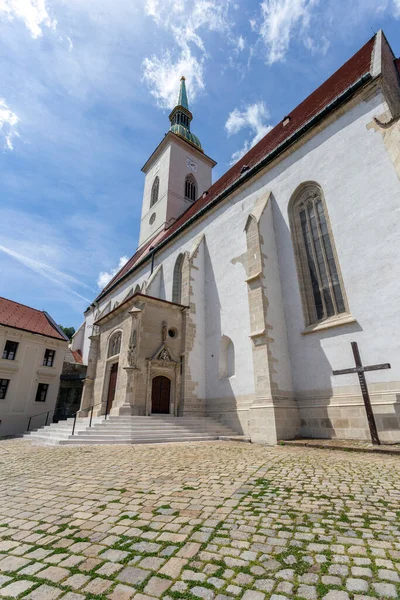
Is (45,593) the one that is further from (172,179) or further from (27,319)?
(172,179)

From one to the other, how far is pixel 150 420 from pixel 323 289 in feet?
27.8

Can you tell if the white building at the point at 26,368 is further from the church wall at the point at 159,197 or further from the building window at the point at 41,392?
the church wall at the point at 159,197

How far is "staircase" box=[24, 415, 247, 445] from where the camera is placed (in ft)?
31.8

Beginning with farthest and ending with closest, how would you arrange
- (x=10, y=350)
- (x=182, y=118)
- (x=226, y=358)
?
(x=182, y=118)
(x=10, y=350)
(x=226, y=358)

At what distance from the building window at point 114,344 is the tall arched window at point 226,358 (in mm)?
5641

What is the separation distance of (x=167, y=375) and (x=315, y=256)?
27.8 feet

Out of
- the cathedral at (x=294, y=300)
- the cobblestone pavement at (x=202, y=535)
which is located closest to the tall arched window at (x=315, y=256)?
the cathedral at (x=294, y=300)

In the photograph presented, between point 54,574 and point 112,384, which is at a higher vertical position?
point 112,384

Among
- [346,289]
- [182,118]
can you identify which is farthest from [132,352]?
[182,118]

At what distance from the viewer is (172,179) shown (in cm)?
2969

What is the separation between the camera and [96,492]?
374cm

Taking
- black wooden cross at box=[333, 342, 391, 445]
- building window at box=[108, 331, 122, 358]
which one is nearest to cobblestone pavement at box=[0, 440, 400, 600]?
black wooden cross at box=[333, 342, 391, 445]

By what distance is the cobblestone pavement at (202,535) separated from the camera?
1761 mm

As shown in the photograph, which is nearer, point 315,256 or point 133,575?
point 133,575
